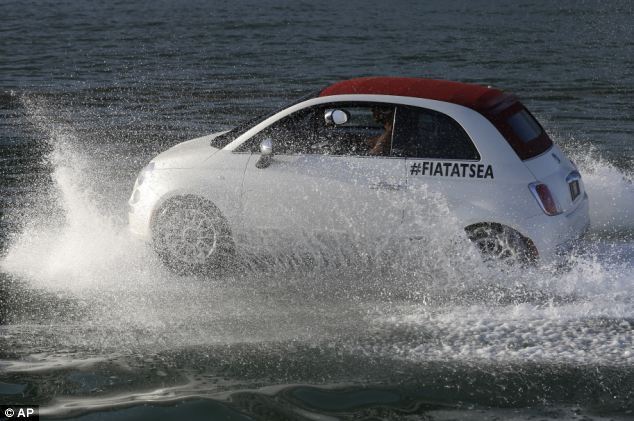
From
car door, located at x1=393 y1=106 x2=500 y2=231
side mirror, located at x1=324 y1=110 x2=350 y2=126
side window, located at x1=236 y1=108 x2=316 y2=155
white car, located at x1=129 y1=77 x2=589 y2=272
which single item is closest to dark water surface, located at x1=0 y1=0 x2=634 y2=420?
car door, located at x1=393 y1=106 x2=500 y2=231

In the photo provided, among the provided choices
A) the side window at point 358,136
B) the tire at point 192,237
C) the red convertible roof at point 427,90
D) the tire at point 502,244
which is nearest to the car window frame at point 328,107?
the side window at point 358,136

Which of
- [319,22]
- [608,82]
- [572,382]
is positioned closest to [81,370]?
[572,382]

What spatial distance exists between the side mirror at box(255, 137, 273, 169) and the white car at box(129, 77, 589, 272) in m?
0.01

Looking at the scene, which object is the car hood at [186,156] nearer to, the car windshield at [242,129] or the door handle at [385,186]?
the car windshield at [242,129]

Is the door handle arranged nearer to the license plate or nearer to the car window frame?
the car window frame

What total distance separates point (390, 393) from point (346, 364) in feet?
1.81

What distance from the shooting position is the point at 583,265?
856 cm

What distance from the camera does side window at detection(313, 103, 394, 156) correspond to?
28.7 feet

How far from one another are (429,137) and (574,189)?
55.4 inches

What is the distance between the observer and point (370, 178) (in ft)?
28.2

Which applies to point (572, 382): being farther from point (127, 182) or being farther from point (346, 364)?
point (127, 182)

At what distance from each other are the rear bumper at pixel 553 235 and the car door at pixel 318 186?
1136 mm

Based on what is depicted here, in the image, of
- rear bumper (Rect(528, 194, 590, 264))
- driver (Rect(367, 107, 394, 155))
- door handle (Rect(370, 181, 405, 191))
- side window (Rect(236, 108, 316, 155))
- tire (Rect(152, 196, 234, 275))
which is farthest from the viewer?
tire (Rect(152, 196, 234, 275))

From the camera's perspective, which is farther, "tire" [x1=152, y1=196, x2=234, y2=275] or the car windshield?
the car windshield
